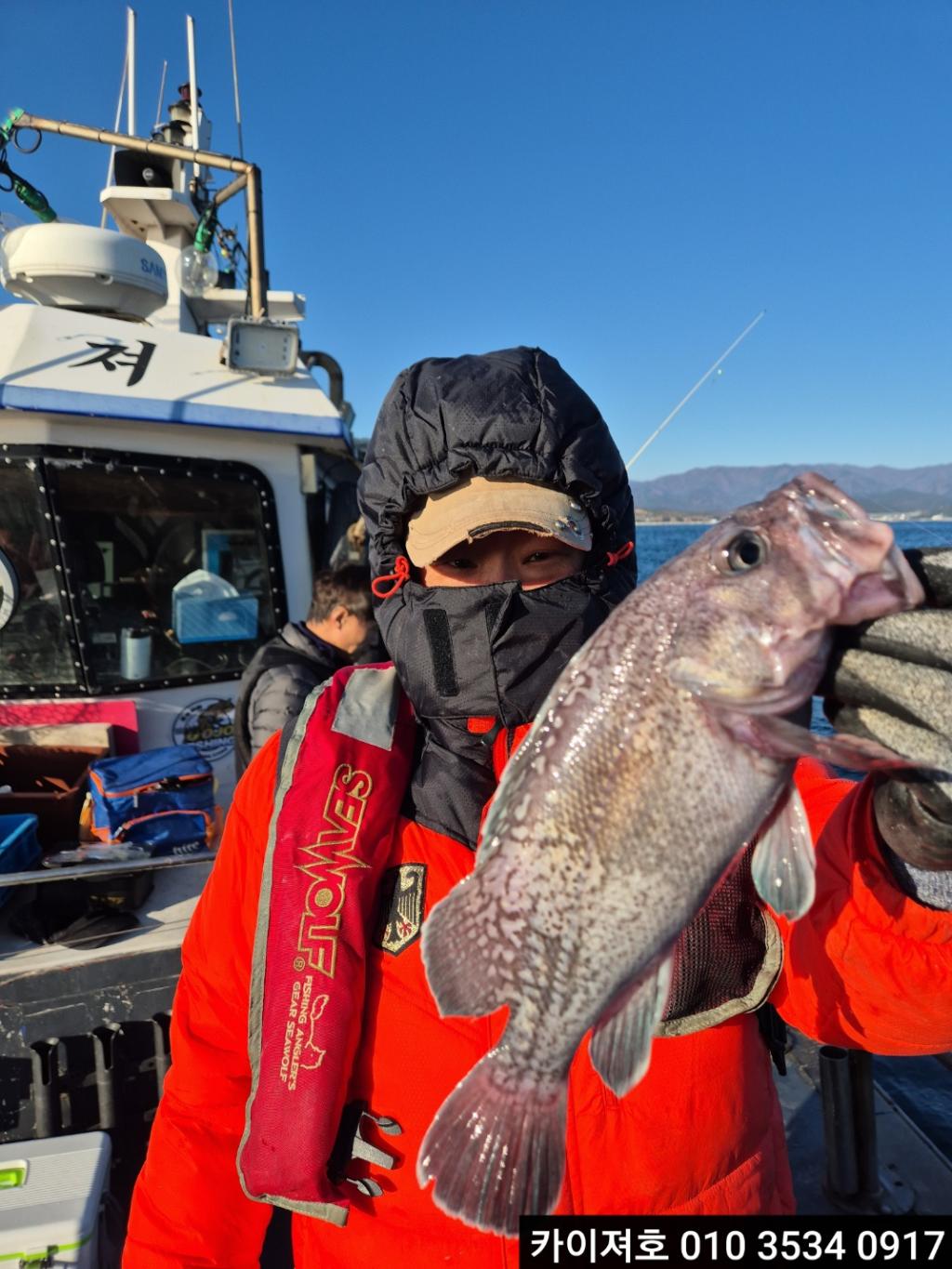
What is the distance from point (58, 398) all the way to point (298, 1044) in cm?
515

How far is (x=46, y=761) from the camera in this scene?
5.79m

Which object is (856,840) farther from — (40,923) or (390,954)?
(40,923)

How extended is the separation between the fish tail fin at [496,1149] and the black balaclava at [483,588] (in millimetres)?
756

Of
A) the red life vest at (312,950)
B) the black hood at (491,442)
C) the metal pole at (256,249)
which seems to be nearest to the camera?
the red life vest at (312,950)

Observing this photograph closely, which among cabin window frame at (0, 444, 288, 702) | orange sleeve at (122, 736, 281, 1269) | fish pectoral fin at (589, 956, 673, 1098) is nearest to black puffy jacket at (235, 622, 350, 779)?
cabin window frame at (0, 444, 288, 702)

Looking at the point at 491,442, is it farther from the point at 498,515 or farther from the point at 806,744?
the point at 806,744

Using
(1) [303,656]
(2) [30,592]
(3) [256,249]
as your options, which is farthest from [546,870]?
(3) [256,249]

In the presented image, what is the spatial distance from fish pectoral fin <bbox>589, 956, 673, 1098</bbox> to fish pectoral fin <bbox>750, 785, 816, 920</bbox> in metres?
0.27

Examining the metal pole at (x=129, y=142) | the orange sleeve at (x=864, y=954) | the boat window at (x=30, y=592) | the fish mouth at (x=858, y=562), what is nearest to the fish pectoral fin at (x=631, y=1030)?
the orange sleeve at (x=864, y=954)

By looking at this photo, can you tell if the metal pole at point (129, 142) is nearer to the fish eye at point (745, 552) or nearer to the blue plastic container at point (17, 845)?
the blue plastic container at point (17, 845)

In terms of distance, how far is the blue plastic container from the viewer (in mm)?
4203

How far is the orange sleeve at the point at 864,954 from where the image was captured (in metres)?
1.77

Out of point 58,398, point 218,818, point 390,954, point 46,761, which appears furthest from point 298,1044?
point 58,398

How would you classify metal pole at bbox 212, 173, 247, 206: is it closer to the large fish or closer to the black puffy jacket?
the black puffy jacket
